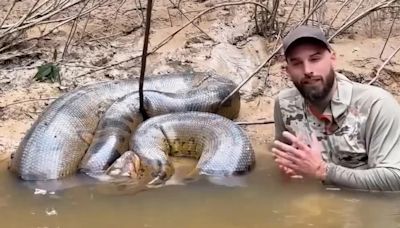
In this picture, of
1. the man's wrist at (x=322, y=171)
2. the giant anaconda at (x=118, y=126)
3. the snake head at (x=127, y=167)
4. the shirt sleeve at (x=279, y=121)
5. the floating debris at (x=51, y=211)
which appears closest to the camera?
the man's wrist at (x=322, y=171)

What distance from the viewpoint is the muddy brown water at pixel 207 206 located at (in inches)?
179

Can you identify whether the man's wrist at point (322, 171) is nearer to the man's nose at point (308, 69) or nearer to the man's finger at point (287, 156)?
the man's finger at point (287, 156)

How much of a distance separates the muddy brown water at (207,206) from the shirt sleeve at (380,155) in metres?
0.14

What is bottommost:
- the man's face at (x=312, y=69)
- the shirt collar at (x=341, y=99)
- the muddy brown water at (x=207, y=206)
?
the muddy brown water at (x=207, y=206)

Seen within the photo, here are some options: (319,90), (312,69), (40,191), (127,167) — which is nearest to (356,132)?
(319,90)

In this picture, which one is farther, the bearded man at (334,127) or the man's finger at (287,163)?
the bearded man at (334,127)

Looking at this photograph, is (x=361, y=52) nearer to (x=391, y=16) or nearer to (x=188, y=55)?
(x=391, y=16)

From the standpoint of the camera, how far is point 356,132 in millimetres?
4633

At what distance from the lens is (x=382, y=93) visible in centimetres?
455

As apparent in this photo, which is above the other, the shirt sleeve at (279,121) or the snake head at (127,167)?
the shirt sleeve at (279,121)

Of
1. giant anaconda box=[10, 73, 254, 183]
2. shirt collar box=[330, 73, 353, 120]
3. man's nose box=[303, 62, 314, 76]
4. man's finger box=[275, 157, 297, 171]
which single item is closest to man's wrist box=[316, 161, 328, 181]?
man's finger box=[275, 157, 297, 171]

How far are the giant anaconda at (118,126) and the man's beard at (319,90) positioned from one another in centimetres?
123

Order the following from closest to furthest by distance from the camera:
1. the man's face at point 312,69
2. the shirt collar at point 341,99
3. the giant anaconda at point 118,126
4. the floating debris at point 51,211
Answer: the man's face at point 312,69
the shirt collar at point 341,99
the floating debris at point 51,211
the giant anaconda at point 118,126

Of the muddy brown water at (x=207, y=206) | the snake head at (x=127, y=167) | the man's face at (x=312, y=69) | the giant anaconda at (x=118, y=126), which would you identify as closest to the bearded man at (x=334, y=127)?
the man's face at (x=312, y=69)
